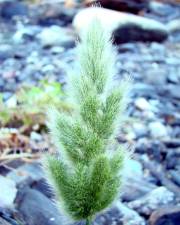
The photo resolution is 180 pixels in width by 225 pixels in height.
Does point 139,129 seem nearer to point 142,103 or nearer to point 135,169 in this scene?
point 142,103

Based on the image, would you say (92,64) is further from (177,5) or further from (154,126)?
(177,5)

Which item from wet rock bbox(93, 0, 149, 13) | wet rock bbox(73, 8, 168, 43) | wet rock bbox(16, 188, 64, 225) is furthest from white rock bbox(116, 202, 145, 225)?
wet rock bbox(93, 0, 149, 13)

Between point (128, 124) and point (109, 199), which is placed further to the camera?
point (128, 124)

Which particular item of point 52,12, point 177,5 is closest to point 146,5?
point 177,5

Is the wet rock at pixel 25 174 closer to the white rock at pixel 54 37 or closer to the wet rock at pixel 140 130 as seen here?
the wet rock at pixel 140 130

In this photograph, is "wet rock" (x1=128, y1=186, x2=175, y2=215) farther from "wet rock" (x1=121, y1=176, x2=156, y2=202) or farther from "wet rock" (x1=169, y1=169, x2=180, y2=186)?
"wet rock" (x1=169, y1=169, x2=180, y2=186)

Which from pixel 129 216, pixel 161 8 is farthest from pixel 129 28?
pixel 129 216

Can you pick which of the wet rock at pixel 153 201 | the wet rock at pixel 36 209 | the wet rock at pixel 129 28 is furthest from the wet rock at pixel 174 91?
the wet rock at pixel 36 209
